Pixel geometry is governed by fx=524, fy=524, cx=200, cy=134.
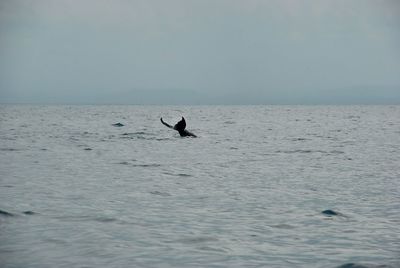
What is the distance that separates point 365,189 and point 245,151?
45.4 ft

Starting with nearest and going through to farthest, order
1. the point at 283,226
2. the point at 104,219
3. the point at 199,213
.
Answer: the point at 283,226 < the point at 104,219 < the point at 199,213

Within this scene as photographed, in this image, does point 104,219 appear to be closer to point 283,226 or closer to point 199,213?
point 199,213

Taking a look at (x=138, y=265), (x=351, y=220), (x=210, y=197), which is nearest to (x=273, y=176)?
(x=210, y=197)

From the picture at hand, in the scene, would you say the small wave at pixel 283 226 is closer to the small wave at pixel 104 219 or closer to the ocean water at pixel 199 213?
the ocean water at pixel 199 213

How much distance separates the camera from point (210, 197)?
1368 centimetres

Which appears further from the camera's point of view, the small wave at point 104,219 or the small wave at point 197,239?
the small wave at point 104,219

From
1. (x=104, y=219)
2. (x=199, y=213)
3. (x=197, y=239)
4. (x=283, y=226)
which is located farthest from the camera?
(x=199, y=213)

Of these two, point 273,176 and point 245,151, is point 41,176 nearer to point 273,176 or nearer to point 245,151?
point 273,176

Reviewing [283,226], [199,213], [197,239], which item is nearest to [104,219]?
[199,213]

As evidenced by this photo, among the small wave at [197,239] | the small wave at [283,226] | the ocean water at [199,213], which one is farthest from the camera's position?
the small wave at [283,226]

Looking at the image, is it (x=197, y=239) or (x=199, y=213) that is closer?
(x=197, y=239)

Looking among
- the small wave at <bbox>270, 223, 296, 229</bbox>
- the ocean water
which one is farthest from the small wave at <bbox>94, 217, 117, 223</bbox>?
the small wave at <bbox>270, 223, 296, 229</bbox>

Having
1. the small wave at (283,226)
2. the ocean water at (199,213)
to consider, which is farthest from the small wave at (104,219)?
the small wave at (283,226)

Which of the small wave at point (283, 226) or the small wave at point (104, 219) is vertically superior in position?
the small wave at point (283, 226)
